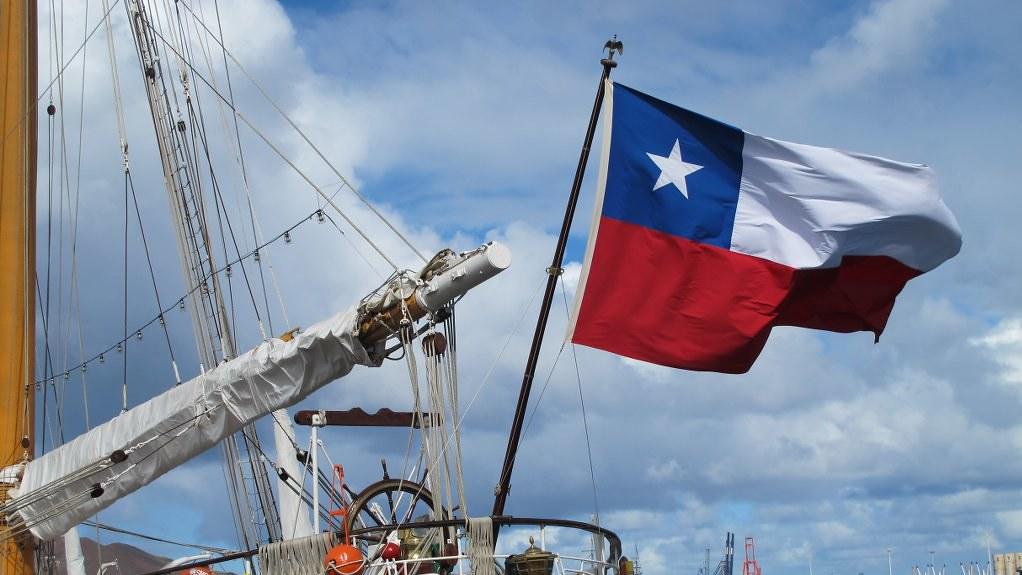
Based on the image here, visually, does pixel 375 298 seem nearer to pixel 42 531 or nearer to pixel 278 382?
pixel 278 382

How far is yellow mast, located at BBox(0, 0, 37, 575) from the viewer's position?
28.3 meters

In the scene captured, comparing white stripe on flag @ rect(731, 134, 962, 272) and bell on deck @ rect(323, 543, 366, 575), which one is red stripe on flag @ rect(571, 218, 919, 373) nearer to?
white stripe on flag @ rect(731, 134, 962, 272)

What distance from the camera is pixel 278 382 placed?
23344 millimetres

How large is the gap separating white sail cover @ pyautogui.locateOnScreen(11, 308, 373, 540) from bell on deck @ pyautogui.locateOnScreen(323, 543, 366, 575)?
3745 millimetres

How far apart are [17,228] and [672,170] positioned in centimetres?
1321

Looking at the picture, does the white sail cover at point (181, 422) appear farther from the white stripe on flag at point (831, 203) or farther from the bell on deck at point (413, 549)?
the white stripe on flag at point (831, 203)

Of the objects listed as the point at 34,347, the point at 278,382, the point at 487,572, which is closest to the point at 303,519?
the point at 34,347

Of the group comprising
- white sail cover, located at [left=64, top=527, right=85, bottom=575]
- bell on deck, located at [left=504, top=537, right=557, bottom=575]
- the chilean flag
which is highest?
the chilean flag

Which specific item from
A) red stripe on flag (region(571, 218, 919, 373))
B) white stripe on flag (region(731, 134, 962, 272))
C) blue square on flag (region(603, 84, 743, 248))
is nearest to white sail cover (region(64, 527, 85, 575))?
red stripe on flag (region(571, 218, 919, 373))

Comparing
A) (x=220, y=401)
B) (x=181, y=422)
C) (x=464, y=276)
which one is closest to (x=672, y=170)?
(x=464, y=276)

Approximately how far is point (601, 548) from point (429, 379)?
4.27 m

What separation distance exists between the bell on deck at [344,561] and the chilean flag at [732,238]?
639cm

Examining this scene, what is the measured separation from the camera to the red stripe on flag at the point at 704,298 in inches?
995

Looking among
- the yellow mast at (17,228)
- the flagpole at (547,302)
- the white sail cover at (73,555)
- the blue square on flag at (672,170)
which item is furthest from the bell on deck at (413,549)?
the white sail cover at (73,555)
